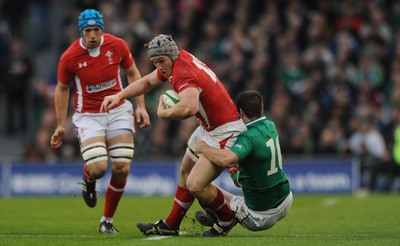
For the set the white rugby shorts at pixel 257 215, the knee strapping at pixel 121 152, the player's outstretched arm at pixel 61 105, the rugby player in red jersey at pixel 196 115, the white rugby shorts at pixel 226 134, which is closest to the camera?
the rugby player in red jersey at pixel 196 115

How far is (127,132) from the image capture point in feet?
40.9

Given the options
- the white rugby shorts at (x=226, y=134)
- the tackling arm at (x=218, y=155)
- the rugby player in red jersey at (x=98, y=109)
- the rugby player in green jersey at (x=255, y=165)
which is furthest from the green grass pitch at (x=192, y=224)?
the white rugby shorts at (x=226, y=134)

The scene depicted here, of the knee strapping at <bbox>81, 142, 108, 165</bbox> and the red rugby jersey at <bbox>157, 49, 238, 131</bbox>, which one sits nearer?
the red rugby jersey at <bbox>157, 49, 238, 131</bbox>

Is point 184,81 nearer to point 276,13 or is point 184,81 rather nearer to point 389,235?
point 389,235

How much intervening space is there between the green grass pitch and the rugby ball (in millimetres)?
1476

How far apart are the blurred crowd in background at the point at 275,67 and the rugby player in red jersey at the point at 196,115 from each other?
1210cm

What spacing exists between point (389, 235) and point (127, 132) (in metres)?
3.53

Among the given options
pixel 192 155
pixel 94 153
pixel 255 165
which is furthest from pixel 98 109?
pixel 255 165

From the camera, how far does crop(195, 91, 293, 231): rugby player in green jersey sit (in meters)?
10.6

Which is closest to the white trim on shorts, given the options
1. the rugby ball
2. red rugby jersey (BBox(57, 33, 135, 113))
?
the rugby ball

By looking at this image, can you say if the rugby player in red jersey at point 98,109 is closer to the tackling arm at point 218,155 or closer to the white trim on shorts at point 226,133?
the white trim on shorts at point 226,133

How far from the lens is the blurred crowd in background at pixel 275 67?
76.9 ft

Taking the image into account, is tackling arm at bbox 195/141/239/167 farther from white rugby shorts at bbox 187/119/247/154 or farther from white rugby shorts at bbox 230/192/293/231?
white rugby shorts at bbox 230/192/293/231

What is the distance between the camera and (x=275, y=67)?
24938mm
